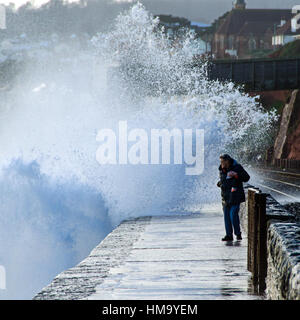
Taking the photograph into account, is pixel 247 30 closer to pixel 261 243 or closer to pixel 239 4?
pixel 239 4

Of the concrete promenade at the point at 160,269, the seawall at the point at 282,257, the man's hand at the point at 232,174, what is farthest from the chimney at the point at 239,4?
the seawall at the point at 282,257

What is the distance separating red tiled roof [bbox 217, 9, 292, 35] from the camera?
141250 mm

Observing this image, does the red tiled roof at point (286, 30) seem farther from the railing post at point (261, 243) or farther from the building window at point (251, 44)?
the railing post at point (261, 243)

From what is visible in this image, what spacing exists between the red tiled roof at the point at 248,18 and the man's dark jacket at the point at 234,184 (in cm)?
A: 13506

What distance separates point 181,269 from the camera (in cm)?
801

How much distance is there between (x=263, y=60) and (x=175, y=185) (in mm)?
37578

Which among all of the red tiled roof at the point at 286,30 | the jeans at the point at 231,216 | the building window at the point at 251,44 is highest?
the red tiled roof at the point at 286,30

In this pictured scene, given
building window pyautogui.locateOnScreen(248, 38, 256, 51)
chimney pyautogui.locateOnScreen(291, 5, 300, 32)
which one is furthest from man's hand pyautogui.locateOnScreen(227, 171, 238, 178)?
building window pyautogui.locateOnScreen(248, 38, 256, 51)

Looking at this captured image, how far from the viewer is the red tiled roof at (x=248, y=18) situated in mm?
141250

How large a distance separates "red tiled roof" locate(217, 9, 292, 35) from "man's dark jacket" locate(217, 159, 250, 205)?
135060 mm

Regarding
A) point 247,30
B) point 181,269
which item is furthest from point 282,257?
point 247,30

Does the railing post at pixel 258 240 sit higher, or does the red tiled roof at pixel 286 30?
the red tiled roof at pixel 286 30

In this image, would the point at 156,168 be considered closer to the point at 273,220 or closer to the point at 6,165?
the point at 6,165

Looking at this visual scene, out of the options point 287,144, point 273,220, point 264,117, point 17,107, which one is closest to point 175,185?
point 273,220
